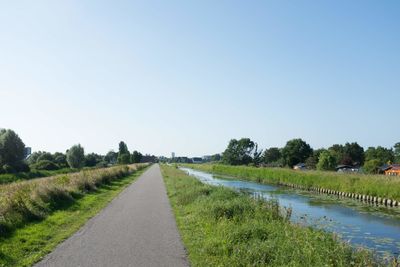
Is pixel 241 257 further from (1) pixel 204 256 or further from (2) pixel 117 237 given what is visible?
(2) pixel 117 237

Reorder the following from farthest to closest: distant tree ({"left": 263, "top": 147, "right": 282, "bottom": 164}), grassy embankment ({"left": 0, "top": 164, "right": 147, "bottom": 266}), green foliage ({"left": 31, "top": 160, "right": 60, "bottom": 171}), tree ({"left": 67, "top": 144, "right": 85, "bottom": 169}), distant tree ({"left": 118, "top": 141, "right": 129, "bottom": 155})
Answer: distant tree ({"left": 263, "top": 147, "right": 282, "bottom": 164}) < distant tree ({"left": 118, "top": 141, "right": 129, "bottom": 155}) < tree ({"left": 67, "top": 144, "right": 85, "bottom": 169}) < green foliage ({"left": 31, "top": 160, "right": 60, "bottom": 171}) < grassy embankment ({"left": 0, "top": 164, "right": 147, "bottom": 266})

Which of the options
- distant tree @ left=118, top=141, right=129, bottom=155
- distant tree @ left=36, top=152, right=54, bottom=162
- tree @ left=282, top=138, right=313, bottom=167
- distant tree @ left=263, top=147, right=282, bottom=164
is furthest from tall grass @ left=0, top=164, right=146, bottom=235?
distant tree @ left=263, top=147, right=282, bottom=164

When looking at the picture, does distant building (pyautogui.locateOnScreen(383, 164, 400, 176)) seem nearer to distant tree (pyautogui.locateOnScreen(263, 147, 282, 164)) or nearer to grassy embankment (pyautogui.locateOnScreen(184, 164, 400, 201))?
grassy embankment (pyautogui.locateOnScreen(184, 164, 400, 201))

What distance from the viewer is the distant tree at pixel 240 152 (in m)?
167

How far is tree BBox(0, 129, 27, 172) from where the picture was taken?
238 ft

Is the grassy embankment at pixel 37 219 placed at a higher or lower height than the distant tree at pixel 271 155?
lower

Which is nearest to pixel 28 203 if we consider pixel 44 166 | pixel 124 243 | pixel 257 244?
→ pixel 124 243

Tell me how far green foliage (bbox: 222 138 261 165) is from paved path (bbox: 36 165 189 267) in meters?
148

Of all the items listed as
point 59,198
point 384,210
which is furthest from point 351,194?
point 59,198

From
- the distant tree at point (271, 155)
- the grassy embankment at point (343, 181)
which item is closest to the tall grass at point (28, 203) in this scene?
the grassy embankment at point (343, 181)

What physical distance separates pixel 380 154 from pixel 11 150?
111 m

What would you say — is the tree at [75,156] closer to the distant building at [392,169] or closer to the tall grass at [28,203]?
the tall grass at [28,203]

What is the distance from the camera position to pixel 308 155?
15075 centimetres

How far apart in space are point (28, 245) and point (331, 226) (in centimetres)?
1512
